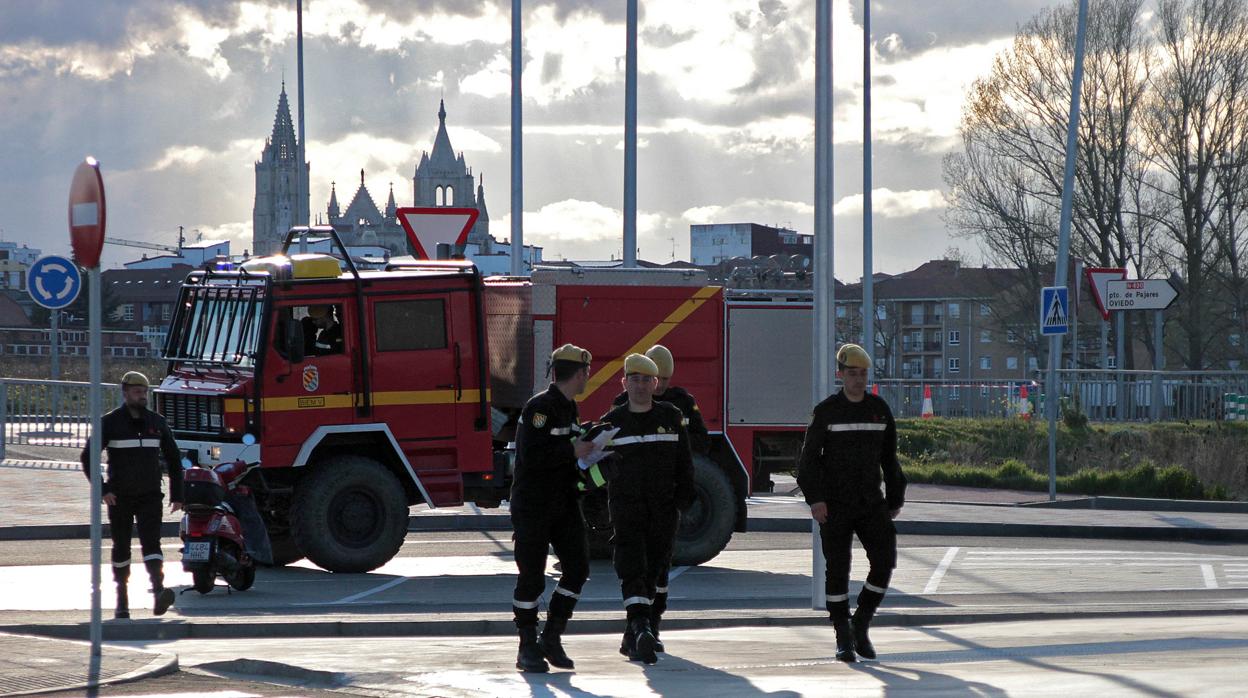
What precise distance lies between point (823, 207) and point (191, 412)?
5.76 m

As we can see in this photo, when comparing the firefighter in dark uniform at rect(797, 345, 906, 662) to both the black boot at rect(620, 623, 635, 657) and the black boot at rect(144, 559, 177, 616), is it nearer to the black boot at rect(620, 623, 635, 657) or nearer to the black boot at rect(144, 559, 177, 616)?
the black boot at rect(620, 623, 635, 657)

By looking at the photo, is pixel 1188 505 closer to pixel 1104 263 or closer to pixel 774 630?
pixel 774 630

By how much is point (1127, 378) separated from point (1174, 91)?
16.8m

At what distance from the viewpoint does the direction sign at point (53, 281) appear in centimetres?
1972

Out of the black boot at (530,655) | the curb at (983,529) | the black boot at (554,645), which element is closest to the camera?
the black boot at (530,655)

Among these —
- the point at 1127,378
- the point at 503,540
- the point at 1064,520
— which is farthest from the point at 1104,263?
the point at 503,540

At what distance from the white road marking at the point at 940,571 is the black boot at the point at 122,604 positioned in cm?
604

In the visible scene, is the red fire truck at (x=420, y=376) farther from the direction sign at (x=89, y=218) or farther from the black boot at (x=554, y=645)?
the black boot at (x=554, y=645)

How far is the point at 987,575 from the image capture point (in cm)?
1377

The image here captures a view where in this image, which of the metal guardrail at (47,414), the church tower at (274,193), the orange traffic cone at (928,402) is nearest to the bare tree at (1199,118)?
the orange traffic cone at (928,402)

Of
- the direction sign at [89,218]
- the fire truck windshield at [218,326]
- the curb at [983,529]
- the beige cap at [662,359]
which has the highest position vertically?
the direction sign at [89,218]

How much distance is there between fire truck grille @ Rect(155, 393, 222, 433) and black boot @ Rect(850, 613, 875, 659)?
6395mm

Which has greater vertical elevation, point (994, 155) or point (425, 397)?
point (994, 155)

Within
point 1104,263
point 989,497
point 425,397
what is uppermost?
point 1104,263
